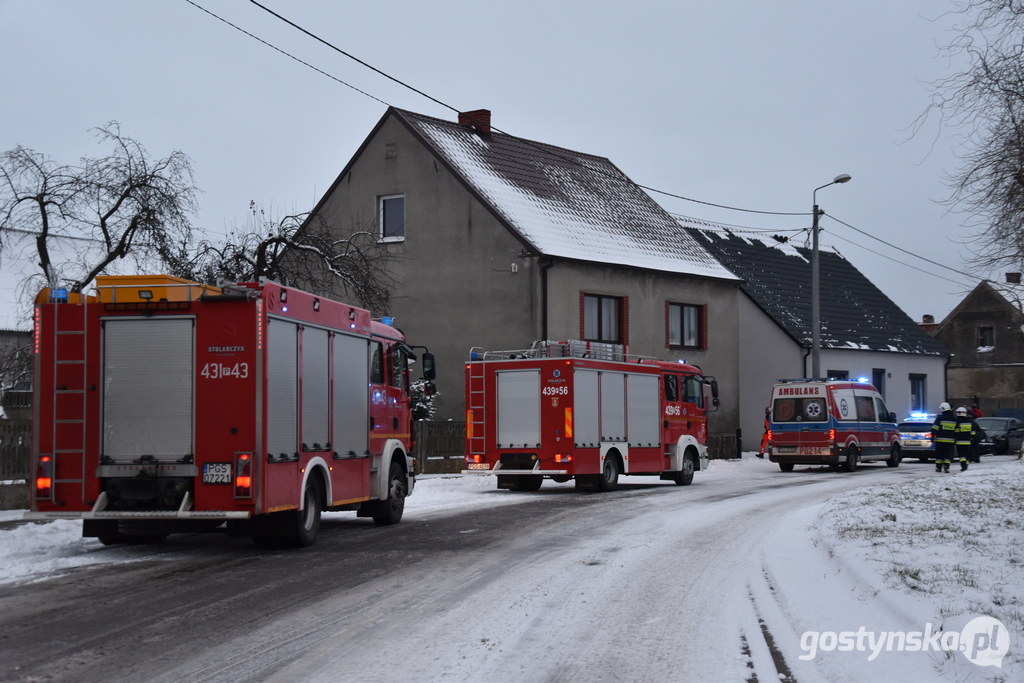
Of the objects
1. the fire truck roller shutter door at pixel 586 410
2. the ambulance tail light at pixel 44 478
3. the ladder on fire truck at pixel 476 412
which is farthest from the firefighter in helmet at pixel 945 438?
the ambulance tail light at pixel 44 478

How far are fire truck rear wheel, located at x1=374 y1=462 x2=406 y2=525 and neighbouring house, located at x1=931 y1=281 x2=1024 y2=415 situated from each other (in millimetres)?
54509

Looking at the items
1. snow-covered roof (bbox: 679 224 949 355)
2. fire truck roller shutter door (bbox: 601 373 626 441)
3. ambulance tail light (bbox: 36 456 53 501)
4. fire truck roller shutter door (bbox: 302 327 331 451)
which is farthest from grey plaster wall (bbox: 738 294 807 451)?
ambulance tail light (bbox: 36 456 53 501)

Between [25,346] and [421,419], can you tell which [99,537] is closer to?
[25,346]

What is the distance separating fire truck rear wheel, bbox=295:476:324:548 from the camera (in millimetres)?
12031

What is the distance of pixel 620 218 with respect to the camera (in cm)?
3506

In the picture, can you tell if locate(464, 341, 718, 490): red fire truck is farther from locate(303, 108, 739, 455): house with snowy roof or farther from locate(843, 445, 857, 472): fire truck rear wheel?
locate(843, 445, 857, 472): fire truck rear wheel

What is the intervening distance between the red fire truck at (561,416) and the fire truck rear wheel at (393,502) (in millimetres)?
5921

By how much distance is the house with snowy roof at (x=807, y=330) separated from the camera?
38.8 meters

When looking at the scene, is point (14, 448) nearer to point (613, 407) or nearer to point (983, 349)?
point (613, 407)

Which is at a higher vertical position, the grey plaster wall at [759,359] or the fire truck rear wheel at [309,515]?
Answer: the grey plaster wall at [759,359]

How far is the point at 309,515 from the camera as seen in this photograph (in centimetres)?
1237

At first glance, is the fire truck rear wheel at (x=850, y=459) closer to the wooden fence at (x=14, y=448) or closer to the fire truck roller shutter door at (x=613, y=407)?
the fire truck roller shutter door at (x=613, y=407)

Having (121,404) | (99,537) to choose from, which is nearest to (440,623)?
(121,404)

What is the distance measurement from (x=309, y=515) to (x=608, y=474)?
406 inches
